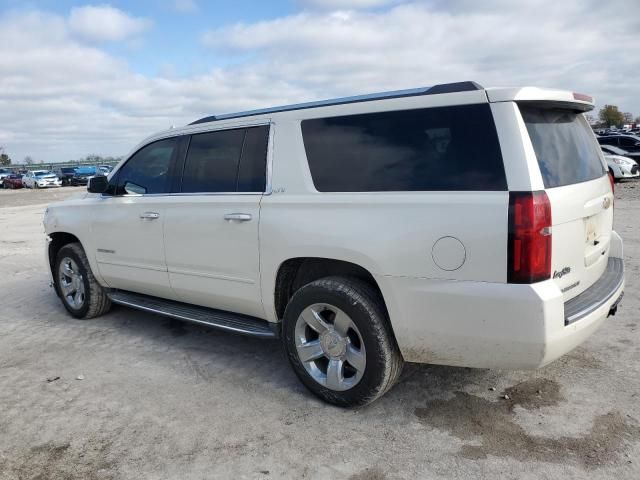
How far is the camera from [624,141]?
22031 millimetres

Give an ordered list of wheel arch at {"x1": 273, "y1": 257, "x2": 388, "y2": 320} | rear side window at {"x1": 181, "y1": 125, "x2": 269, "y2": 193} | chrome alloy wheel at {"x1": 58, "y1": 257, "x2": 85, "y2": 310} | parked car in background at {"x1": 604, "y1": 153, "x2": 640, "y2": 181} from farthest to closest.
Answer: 1. parked car in background at {"x1": 604, "y1": 153, "x2": 640, "y2": 181}
2. chrome alloy wheel at {"x1": 58, "y1": 257, "x2": 85, "y2": 310}
3. rear side window at {"x1": 181, "y1": 125, "x2": 269, "y2": 193}
4. wheel arch at {"x1": 273, "y1": 257, "x2": 388, "y2": 320}

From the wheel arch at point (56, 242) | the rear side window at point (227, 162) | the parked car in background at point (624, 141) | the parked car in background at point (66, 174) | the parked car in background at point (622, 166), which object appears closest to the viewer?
the rear side window at point (227, 162)

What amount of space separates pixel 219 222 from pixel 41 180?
138 feet

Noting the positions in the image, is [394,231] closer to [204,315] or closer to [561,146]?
[561,146]

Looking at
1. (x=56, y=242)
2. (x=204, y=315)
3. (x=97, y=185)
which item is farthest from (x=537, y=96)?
(x=56, y=242)

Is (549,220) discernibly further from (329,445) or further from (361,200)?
(329,445)

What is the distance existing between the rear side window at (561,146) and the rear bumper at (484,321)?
0.63m

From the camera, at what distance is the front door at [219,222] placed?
3.84 metres

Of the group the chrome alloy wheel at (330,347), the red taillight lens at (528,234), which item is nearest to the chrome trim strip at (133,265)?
the chrome alloy wheel at (330,347)

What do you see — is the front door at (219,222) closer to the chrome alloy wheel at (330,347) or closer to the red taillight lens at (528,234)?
the chrome alloy wheel at (330,347)

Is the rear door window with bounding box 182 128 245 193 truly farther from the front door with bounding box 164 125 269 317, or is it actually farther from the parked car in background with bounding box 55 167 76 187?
the parked car in background with bounding box 55 167 76 187

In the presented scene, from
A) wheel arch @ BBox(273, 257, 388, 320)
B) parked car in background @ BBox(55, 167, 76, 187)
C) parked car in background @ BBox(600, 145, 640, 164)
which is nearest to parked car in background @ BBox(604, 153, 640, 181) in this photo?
parked car in background @ BBox(600, 145, 640, 164)

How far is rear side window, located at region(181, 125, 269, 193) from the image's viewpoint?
3889mm

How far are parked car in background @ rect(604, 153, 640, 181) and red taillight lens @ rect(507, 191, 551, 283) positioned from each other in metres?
18.5
